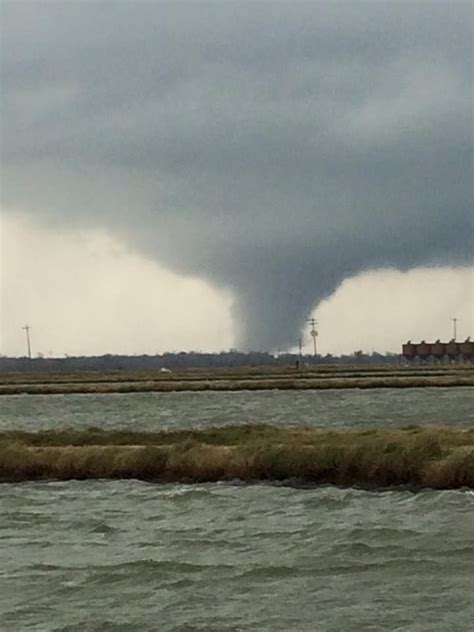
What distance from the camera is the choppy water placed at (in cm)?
1730

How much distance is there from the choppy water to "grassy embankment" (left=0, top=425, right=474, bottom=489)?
93cm

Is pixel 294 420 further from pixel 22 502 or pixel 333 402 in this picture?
pixel 22 502

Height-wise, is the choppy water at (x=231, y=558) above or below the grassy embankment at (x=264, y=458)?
below

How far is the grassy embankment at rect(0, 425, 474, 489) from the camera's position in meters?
29.2

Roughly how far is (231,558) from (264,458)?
1003 cm

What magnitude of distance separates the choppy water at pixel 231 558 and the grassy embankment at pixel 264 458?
3.05ft

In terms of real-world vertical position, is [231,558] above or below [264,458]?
below

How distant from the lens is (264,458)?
31500mm

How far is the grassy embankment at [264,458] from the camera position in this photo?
29.2m

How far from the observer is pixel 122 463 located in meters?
33.2

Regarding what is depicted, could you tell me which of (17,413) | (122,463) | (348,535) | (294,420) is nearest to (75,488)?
(122,463)

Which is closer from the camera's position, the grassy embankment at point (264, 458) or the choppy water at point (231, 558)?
the choppy water at point (231, 558)

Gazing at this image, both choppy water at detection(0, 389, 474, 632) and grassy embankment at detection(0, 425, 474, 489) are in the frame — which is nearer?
choppy water at detection(0, 389, 474, 632)

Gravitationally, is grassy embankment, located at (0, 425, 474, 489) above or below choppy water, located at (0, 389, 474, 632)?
above
